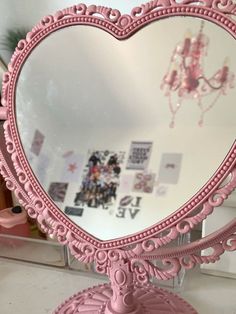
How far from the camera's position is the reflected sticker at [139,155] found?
1.51ft

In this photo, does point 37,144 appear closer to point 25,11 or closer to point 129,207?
point 129,207

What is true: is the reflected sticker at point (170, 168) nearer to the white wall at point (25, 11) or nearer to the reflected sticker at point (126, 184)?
the reflected sticker at point (126, 184)

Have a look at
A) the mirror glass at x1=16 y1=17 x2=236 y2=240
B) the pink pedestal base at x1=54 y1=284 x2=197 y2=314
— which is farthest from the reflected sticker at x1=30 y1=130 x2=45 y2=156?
the pink pedestal base at x1=54 y1=284 x2=197 y2=314

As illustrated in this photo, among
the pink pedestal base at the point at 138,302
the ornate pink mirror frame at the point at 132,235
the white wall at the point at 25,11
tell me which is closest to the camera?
the ornate pink mirror frame at the point at 132,235

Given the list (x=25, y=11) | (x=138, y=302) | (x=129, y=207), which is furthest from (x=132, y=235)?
(x=25, y=11)

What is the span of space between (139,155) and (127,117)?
4 centimetres

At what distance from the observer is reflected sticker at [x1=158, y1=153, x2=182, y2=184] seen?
445mm

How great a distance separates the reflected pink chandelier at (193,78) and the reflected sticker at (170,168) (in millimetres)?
33

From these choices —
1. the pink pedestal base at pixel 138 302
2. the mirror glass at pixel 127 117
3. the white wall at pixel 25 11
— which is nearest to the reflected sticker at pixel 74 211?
the mirror glass at pixel 127 117

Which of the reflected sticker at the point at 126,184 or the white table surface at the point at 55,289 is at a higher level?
the reflected sticker at the point at 126,184

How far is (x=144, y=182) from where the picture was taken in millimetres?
460

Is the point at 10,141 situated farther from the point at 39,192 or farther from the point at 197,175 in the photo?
the point at 197,175

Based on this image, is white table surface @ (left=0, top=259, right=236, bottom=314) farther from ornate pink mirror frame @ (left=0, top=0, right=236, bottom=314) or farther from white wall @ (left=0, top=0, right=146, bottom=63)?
white wall @ (left=0, top=0, right=146, bottom=63)

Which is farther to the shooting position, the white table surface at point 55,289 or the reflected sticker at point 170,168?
the white table surface at point 55,289
